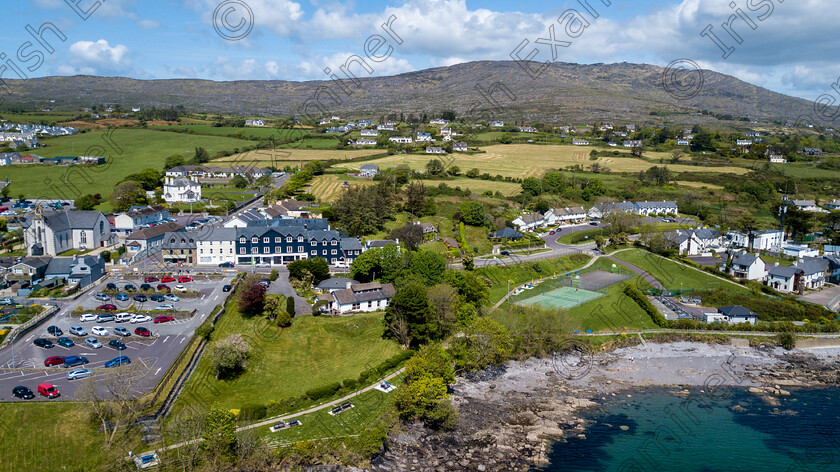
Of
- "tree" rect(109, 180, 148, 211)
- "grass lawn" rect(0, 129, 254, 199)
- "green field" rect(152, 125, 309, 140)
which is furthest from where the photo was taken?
"green field" rect(152, 125, 309, 140)

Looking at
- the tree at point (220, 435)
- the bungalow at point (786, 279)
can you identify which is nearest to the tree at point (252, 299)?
the tree at point (220, 435)

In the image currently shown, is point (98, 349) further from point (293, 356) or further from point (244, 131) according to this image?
point (244, 131)

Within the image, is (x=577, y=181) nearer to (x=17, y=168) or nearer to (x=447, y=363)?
(x=447, y=363)

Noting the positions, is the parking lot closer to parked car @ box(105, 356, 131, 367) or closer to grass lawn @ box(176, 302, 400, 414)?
parked car @ box(105, 356, 131, 367)

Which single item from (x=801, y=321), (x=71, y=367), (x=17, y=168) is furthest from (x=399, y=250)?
(x=17, y=168)

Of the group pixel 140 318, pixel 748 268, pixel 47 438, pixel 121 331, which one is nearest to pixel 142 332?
pixel 121 331

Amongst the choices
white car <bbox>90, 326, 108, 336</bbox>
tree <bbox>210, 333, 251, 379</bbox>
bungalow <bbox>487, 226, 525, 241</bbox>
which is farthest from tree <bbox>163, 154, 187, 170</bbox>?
tree <bbox>210, 333, 251, 379</bbox>
